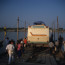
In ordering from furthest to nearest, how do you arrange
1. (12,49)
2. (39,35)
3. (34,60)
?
(39,35)
(34,60)
(12,49)

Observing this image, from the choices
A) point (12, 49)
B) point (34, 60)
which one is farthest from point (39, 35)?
point (12, 49)

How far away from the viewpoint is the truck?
1884 centimetres

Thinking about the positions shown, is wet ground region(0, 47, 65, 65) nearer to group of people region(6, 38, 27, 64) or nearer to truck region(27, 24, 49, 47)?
group of people region(6, 38, 27, 64)

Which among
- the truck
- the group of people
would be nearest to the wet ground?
the group of people

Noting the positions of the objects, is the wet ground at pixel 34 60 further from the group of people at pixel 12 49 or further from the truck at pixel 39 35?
the truck at pixel 39 35

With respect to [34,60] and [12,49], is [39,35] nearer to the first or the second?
[34,60]

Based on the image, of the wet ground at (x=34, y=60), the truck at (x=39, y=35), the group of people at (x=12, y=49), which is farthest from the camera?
the truck at (x=39, y=35)

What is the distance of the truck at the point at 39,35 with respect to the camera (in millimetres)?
18844

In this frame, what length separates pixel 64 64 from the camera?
1222 cm

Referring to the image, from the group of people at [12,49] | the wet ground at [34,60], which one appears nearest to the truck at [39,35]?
the wet ground at [34,60]

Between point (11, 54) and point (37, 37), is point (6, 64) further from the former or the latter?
point (37, 37)

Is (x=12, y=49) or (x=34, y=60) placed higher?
(x=12, y=49)

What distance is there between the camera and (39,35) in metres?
18.9

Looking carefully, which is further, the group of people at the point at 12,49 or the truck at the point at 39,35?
the truck at the point at 39,35
